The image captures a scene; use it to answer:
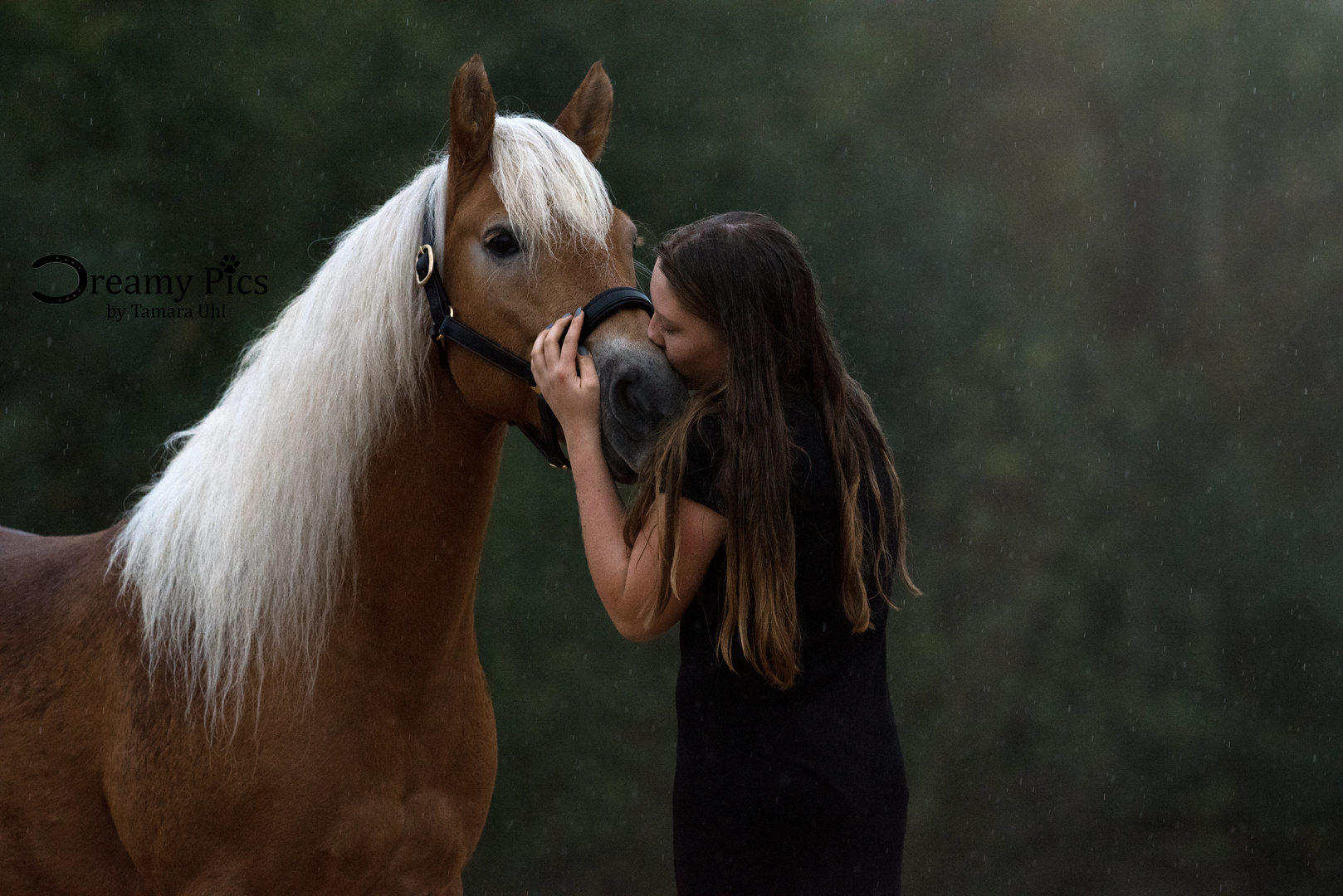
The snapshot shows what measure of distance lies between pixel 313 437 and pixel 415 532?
0.20 m

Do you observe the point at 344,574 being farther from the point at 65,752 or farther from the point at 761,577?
the point at 761,577

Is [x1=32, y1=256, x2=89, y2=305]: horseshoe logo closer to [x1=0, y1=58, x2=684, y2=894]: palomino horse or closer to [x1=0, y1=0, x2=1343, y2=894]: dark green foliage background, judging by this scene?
[x1=0, y1=0, x2=1343, y2=894]: dark green foliage background

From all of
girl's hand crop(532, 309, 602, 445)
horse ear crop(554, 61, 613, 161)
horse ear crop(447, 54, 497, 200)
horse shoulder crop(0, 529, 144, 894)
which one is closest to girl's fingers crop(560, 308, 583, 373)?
girl's hand crop(532, 309, 602, 445)

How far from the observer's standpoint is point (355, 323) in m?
1.51

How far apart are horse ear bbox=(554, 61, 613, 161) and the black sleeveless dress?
0.76 m

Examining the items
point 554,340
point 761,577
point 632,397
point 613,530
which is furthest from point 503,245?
point 761,577

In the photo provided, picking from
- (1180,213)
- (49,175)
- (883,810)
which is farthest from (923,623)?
(49,175)

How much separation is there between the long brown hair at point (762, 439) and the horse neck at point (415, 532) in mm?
381

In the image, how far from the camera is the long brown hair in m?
1.14

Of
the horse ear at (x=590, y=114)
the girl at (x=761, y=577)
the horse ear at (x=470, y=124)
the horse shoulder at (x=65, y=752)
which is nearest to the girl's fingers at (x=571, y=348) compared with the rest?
the girl at (x=761, y=577)

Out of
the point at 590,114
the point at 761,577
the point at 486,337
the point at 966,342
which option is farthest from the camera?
the point at 966,342

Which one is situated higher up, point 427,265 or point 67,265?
point 427,265

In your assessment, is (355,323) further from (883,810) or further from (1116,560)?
(1116,560)

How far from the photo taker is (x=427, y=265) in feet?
4.96
